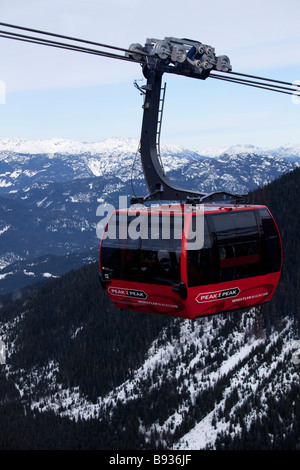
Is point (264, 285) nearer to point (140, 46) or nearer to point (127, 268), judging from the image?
point (127, 268)

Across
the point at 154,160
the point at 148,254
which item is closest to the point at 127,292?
the point at 148,254

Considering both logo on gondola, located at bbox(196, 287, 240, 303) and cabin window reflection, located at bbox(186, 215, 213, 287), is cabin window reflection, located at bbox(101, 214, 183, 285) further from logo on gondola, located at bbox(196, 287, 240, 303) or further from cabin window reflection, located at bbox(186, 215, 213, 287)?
logo on gondola, located at bbox(196, 287, 240, 303)

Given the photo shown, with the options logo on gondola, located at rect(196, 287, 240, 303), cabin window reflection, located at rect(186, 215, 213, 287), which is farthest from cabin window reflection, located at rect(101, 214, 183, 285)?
logo on gondola, located at rect(196, 287, 240, 303)

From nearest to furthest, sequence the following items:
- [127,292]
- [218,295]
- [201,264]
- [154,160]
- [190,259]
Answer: [190,259], [201,264], [218,295], [154,160], [127,292]

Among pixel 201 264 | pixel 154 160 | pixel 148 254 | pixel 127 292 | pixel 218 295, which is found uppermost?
pixel 154 160

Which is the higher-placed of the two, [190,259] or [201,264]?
[190,259]

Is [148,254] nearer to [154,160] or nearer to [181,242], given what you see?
[181,242]

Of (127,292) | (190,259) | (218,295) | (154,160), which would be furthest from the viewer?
(127,292)

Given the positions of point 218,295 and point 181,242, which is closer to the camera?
point 181,242
